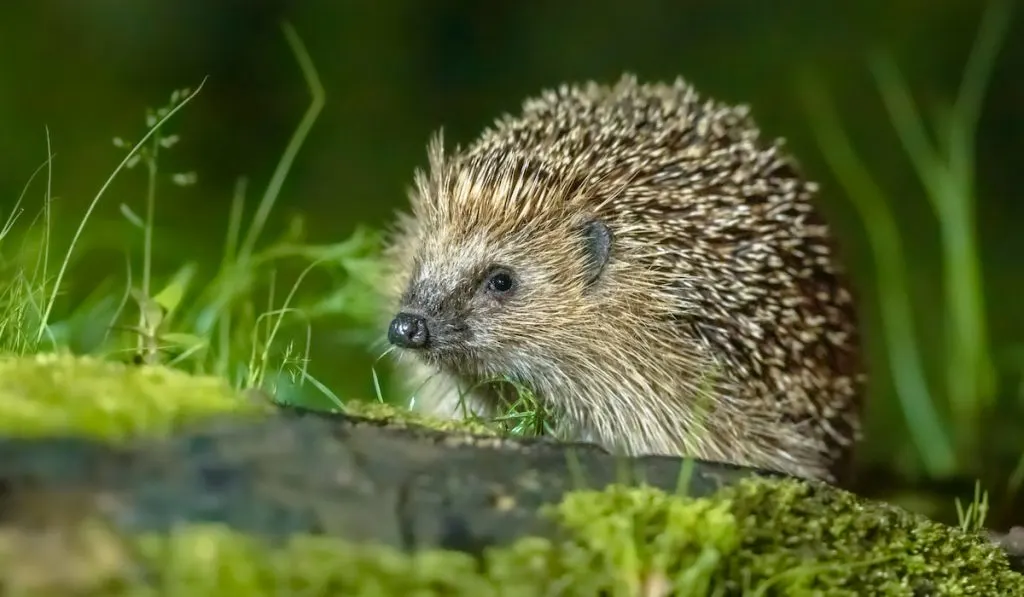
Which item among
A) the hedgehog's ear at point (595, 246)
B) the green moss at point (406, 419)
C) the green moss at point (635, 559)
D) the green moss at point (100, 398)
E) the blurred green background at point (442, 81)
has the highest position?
the blurred green background at point (442, 81)

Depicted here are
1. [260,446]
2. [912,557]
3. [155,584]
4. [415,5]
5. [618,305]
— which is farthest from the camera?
[415,5]

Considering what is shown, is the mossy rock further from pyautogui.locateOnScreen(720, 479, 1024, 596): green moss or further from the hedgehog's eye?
the hedgehog's eye

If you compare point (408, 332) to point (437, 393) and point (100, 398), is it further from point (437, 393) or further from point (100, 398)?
point (100, 398)

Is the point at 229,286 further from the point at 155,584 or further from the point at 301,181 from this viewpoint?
the point at 301,181

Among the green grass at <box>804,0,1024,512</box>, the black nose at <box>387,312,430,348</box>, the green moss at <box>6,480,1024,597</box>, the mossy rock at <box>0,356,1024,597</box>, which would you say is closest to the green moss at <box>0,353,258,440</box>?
the mossy rock at <box>0,356,1024,597</box>

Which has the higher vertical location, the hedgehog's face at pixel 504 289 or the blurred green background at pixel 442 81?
the blurred green background at pixel 442 81

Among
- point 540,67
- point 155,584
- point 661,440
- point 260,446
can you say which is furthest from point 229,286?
point 540,67

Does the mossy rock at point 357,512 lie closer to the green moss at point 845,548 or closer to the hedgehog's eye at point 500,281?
the green moss at point 845,548

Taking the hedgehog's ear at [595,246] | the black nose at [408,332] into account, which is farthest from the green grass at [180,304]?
the hedgehog's ear at [595,246]
